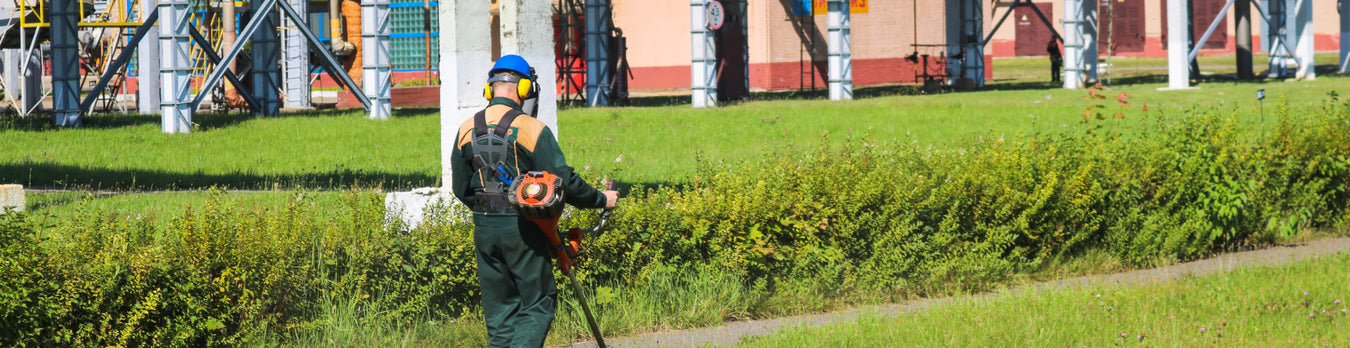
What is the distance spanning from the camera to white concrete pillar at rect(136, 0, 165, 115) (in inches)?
1195

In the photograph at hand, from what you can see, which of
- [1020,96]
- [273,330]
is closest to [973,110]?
[1020,96]

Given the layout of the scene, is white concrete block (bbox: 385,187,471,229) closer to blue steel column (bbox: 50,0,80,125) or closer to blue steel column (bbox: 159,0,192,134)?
blue steel column (bbox: 159,0,192,134)

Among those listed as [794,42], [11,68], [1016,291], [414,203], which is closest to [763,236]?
[1016,291]

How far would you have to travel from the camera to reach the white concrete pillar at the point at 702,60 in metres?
31.4

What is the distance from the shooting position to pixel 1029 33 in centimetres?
7525

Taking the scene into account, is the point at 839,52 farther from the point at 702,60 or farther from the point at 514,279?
the point at 514,279

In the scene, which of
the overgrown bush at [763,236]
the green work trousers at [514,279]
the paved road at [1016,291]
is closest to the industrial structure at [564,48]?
the overgrown bush at [763,236]

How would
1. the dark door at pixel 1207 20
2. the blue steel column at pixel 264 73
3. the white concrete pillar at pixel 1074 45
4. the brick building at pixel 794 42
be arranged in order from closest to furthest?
the blue steel column at pixel 264 73 < the white concrete pillar at pixel 1074 45 < the brick building at pixel 794 42 < the dark door at pixel 1207 20

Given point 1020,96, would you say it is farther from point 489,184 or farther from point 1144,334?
point 489,184

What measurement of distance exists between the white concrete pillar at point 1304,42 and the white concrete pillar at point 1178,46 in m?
9.04

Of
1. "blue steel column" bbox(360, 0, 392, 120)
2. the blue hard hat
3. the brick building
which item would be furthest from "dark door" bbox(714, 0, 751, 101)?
the blue hard hat

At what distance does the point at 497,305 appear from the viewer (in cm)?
585

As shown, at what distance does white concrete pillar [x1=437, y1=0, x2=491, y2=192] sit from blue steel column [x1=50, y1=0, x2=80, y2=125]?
19.1 meters

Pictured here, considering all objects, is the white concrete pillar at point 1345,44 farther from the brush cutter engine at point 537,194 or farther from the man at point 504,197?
the brush cutter engine at point 537,194
